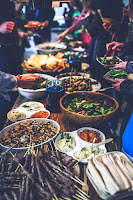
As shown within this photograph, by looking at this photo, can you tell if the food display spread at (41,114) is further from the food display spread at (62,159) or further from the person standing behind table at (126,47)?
the person standing behind table at (126,47)

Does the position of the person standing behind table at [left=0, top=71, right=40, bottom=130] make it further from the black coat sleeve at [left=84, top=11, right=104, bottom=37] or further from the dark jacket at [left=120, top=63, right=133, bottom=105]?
the black coat sleeve at [left=84, top=11, right=104, bottom=37]

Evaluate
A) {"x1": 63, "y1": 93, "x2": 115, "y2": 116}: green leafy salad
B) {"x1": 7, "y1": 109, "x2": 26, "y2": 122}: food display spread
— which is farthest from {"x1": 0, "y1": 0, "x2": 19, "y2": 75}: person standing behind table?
{"x1": 63, "y1": 93, "x2": 115, "y2": 116}: green leafy salad

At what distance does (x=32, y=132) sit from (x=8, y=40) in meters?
3.51

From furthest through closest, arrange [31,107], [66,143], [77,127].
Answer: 1. [31,107]
2. [77,127]
3. [66,143]

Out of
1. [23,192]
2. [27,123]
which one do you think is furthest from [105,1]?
[23,192]

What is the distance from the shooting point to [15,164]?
1465 mm

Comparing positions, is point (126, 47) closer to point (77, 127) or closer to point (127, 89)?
point (127, 89)

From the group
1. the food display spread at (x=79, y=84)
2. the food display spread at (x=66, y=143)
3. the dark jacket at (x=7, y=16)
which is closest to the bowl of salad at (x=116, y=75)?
the food display spread at (x=79, y=84)

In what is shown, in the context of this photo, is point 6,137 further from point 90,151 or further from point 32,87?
point 32,87

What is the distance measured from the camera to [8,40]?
14.5 ft

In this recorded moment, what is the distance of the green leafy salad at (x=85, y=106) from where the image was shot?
6.69 feet

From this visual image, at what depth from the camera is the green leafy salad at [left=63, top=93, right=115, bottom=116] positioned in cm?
204

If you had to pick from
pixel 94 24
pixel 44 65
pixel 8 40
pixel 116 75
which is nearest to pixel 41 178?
pixel 116 75

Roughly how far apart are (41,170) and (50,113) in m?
1.09
